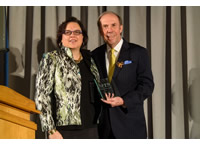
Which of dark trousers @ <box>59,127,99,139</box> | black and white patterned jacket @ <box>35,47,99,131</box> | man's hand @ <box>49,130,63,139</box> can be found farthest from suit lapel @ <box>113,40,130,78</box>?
man's hand @ <box>49,130,63,139</box>

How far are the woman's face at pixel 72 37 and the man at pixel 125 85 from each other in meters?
0.24

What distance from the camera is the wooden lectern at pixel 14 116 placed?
1088mm

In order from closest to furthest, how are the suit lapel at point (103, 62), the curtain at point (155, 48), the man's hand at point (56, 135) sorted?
the man's hand at point (56, 135)
the suit lapel at point (103, 62)
the curtain at point (155, 48)

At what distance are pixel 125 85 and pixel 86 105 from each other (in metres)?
0.33

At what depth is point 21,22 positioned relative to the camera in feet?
9.00

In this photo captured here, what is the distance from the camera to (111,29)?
2.22m

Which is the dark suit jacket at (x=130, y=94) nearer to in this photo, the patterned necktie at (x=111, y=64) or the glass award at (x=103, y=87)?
the patterned necktie at (x=111, y=64)

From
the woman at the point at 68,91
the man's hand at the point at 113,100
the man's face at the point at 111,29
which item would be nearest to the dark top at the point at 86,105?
the woman at the point at 68,91

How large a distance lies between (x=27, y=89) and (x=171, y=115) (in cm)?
124

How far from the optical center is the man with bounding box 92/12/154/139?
2.09m

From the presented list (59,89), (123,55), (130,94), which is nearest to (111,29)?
(123,55)

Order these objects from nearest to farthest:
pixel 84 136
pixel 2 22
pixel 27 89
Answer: pixel 84 136, pixel 2 22, pixel 27 89

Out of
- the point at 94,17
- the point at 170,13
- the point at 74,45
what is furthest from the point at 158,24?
the point at 74,45
